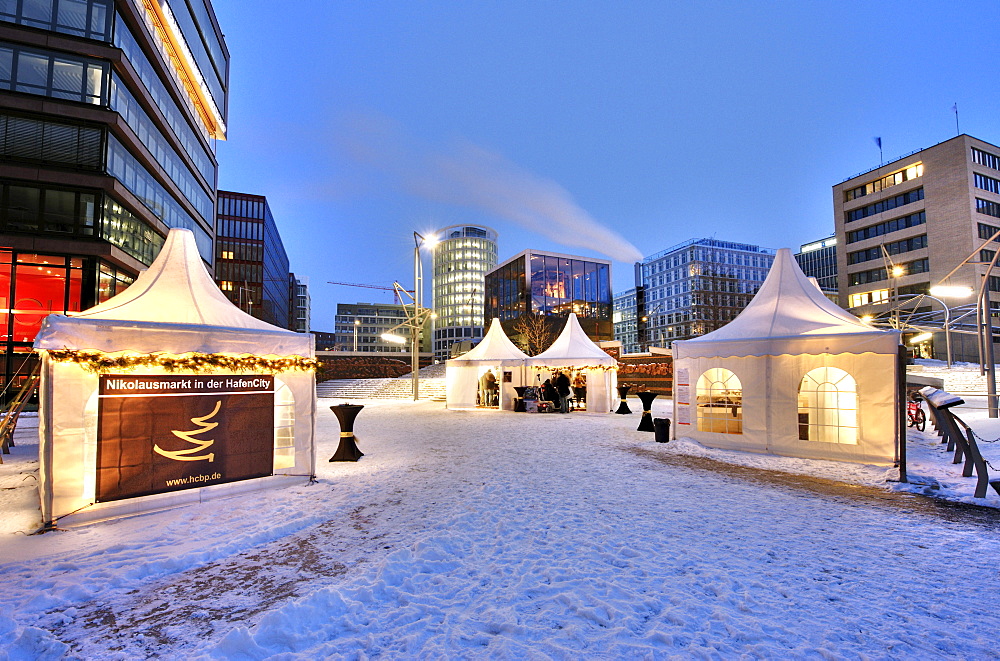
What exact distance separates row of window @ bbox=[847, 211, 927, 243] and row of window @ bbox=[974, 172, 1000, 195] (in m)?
4.62

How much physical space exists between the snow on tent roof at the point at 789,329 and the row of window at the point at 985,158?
52630 mm

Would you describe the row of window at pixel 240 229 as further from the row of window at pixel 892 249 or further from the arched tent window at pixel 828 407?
the row of window at pixel 892 249

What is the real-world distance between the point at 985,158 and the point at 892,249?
1107 centimetres

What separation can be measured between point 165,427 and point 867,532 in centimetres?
887

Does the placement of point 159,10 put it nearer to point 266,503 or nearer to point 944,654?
point 266,503

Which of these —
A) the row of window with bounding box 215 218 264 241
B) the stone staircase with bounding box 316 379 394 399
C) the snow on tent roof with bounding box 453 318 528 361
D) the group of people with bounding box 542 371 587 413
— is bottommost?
the stone staircase with bounding box 316 379 394 399

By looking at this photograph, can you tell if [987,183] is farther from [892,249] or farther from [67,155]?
[67,155]

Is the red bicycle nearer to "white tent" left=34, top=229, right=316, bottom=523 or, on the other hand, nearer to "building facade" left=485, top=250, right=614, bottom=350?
"white tent" left=34, top=229, right=316, bottom=523

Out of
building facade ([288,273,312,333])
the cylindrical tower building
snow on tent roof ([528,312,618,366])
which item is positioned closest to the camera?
snow on tent roof ([528,312,618,366])

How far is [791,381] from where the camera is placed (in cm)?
957

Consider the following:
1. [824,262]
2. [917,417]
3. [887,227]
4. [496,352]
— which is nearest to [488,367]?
[496,352]

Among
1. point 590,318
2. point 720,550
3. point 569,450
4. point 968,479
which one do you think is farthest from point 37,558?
point 590,318

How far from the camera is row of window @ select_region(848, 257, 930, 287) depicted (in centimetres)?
4547

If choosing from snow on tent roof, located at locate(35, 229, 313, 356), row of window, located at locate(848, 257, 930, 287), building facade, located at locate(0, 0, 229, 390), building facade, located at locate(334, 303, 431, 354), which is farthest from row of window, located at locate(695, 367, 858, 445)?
building facade, located at locate(334, 303, 431, 354)
